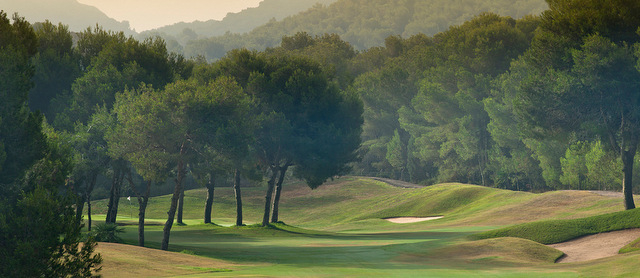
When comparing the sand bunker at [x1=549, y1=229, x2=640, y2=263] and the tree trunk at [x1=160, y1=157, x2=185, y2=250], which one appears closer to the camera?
the sand bunker at [x1=549, y1=229, x2=640, y2=263]

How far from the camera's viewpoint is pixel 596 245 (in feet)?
101

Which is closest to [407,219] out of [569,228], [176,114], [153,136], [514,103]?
[514,103]

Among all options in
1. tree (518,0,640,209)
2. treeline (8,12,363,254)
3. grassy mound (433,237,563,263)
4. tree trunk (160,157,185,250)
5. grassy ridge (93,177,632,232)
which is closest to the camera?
grassy mound (433,237,563,263)

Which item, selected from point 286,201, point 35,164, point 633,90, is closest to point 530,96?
point 633,90

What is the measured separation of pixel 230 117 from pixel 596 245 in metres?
20.1

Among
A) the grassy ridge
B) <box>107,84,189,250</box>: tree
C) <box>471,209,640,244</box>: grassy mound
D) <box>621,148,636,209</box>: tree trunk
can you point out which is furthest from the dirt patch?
the grassy ridge

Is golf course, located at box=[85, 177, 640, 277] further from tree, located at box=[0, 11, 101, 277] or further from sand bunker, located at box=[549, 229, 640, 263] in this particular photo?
tree, located at box=[0, 11, 101, 277]

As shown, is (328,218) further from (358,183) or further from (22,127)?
(22,127)

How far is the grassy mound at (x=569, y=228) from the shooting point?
33.1m

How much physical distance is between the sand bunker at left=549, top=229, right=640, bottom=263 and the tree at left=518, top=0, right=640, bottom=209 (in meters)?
7.88

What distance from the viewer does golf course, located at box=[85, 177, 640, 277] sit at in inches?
883

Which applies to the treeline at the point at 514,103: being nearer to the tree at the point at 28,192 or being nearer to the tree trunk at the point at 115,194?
the tree trunk at the point at 115,194

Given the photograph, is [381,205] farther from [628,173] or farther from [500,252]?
[500,252]

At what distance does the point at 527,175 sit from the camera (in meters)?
70.8
